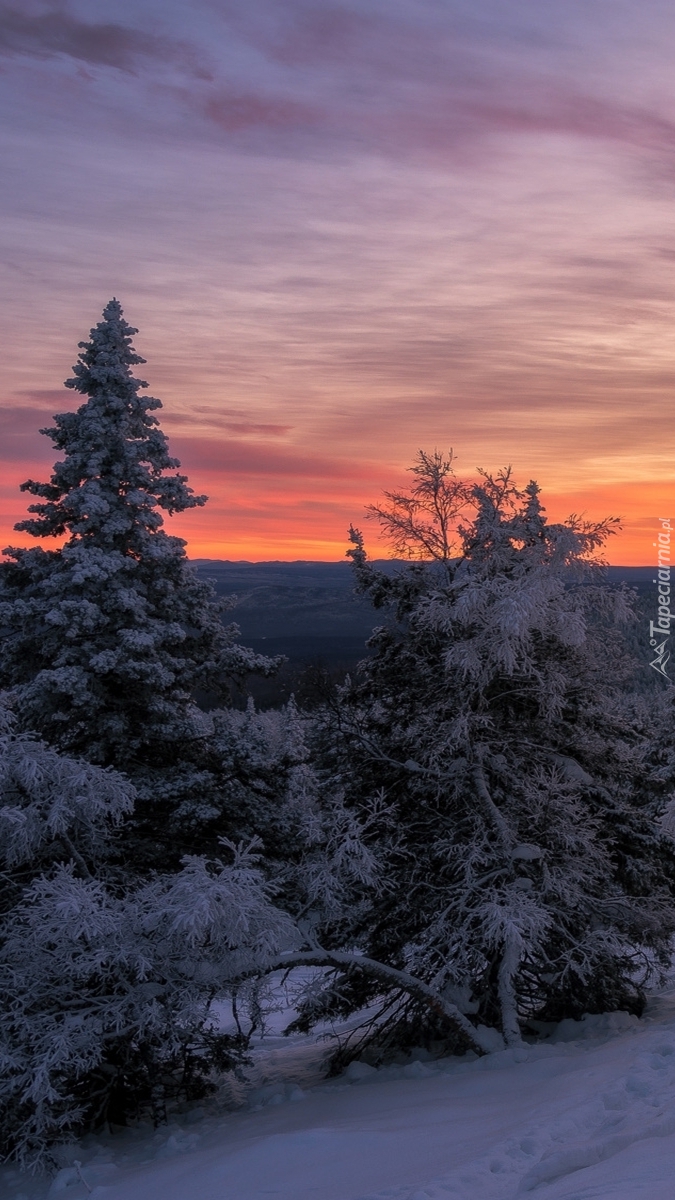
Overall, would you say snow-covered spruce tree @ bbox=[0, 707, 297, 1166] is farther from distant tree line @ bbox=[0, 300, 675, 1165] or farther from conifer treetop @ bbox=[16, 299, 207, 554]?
conifer treetop @ bbox=[16, 299, 207, 554]

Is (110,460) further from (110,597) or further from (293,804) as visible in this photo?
(293,804)

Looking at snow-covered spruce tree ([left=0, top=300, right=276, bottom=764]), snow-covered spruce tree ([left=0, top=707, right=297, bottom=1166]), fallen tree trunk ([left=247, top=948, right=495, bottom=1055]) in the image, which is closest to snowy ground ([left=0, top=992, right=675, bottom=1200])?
fallen tree trunk ([left=247, top=948, right=495, bottom=1055])

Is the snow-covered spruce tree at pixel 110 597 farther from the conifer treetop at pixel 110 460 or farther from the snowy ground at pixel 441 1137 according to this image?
the snowy ground at pixel 441 1137

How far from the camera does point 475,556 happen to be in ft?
49.9

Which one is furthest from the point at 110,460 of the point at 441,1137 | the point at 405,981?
the point at 441,1137

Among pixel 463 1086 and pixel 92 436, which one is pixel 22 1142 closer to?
pixel 463 1086

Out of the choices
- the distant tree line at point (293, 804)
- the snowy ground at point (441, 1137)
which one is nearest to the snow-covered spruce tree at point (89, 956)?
the distant tree line at point (293, 804)

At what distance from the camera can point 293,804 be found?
60.1ft

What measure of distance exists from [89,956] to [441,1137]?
4986 mm

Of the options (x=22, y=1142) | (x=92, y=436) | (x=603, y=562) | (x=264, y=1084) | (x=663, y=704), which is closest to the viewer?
(x=22, y=1142)

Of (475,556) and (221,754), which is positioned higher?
(475,556)

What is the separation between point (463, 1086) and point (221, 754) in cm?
696

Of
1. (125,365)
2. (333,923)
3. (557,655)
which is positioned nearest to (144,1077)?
(333,923)

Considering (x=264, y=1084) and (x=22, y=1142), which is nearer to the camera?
(x=22, y=1142)
